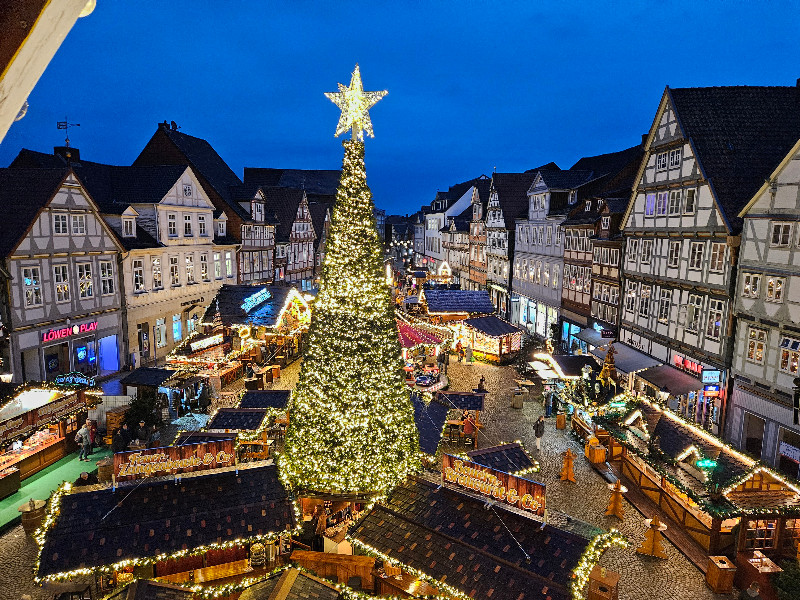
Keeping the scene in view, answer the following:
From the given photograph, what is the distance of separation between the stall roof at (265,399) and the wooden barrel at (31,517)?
6.33m

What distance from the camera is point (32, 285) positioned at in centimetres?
2175

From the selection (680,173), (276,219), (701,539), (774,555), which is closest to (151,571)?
(701,539)

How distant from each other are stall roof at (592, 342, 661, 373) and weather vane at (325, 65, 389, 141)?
16.7 metres

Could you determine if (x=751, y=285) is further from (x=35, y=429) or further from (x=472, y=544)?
(x=35, y=429)

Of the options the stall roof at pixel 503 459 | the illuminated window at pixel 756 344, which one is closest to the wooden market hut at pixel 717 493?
the stall roof at pixel 503 459

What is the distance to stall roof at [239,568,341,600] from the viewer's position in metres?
7.94

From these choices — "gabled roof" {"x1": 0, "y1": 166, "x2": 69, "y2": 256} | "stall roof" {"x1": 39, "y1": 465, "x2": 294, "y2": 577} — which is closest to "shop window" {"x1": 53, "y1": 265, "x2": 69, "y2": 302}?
"gabled roof" {"x1": 0, "y1": 166, "x2": 69, "y2": 256}

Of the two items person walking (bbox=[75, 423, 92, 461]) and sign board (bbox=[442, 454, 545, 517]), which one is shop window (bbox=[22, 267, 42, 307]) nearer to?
person walking (bbox=[75, 423, 92, 461])

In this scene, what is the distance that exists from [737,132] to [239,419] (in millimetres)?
22087

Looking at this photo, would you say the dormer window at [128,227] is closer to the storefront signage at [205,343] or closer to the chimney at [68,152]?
the chimney at [68,152]

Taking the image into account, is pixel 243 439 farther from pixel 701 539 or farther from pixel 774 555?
pixel 774 555

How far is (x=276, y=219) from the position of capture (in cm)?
4553

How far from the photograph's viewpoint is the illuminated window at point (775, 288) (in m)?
16.8

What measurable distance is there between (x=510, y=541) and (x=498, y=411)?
13.7 meters
